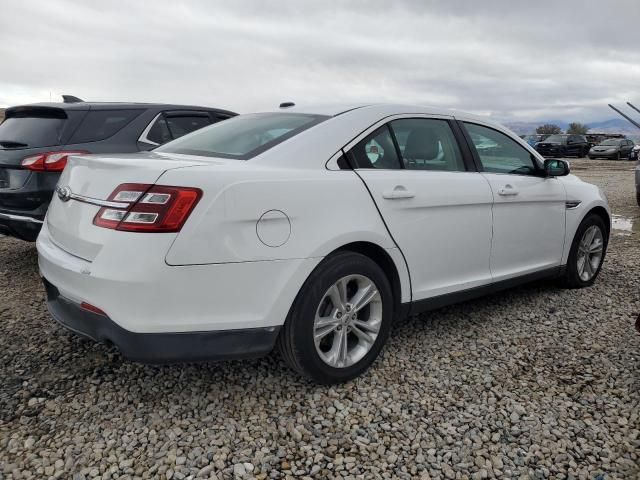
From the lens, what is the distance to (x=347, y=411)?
8.75 ft

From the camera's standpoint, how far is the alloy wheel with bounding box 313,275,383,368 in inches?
109

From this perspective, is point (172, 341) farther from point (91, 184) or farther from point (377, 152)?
point (377, 152)

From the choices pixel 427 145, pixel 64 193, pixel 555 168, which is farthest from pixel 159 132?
pixel 555 168

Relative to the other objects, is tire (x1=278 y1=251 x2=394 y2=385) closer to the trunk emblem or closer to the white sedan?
the white sedan

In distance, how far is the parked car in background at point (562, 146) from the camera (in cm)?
2966

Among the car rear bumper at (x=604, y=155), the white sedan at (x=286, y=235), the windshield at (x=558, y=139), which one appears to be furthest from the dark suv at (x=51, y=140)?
the car rear bumper at (x=604, y=155)

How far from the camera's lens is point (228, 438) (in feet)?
7.96

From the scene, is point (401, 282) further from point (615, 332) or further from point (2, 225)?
point (2, 225)

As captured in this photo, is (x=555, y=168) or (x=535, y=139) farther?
(x=535, y=139)

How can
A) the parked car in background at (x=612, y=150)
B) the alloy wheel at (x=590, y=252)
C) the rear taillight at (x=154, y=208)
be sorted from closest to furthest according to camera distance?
the rear taillight at (x=154, y=208) → the alloy wheel at (x=590, y=252) → the parked car in background at (x=612, y=150)

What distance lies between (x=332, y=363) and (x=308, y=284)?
484 millimetres

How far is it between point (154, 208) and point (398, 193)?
1.34m

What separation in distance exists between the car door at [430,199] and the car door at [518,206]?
148 millimetres

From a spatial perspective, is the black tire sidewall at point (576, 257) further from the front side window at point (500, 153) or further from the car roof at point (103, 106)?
the car roof at point (103, 106)
